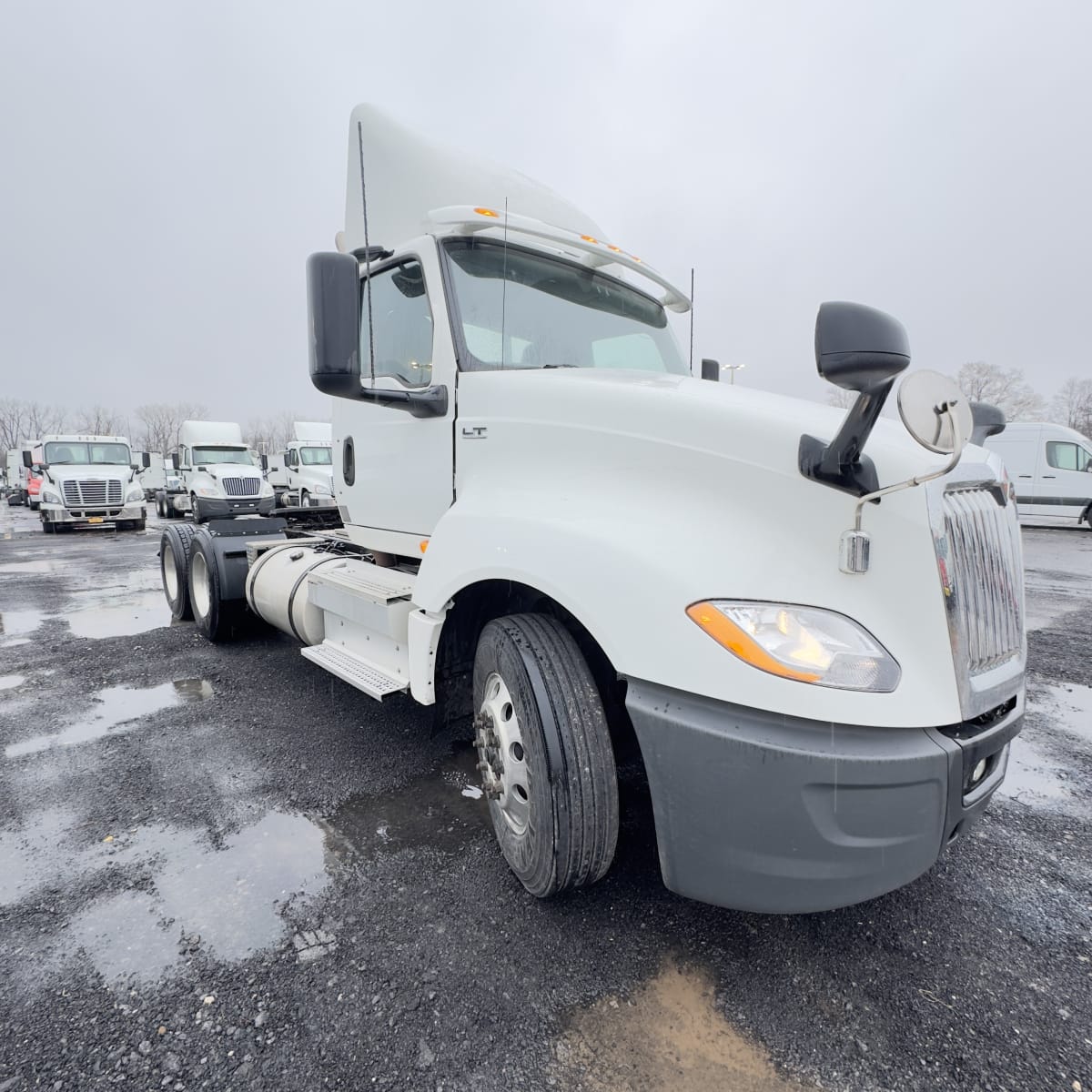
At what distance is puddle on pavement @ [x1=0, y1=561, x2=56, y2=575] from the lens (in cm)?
1041

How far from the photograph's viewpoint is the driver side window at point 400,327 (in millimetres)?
3172

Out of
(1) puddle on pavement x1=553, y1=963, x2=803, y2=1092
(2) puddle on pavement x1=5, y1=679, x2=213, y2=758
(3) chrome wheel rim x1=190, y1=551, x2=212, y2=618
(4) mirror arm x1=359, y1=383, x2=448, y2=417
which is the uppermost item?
(4) mirror arm x1=359, y1=383, x2=448, y2=417

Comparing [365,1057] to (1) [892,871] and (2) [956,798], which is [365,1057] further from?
(2) [956,798]

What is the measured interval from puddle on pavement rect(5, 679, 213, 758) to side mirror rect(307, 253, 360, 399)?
2.94 meters

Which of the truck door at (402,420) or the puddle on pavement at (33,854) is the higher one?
the truck door at (402,420)

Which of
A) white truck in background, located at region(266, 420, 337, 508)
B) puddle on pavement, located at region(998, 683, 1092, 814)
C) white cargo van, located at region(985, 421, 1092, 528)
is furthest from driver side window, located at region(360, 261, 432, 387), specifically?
white cargo van, located at region(985, 421, 1092, 528)

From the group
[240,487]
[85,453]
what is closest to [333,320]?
[240,487]

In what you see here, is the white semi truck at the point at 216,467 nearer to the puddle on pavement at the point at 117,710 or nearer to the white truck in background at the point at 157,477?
the white truck in background at the point at 157,477

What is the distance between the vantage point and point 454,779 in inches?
131

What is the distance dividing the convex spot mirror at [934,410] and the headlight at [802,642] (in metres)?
0.52

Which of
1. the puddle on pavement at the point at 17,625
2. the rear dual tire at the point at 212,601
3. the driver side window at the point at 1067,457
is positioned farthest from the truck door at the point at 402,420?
the driver side window at the point at 1067,457

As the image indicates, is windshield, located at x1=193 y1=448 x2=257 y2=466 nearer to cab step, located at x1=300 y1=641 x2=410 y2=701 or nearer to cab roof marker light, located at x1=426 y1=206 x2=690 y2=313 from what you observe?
cab step, located at x1=300 y1=641 x2=410 y2=701

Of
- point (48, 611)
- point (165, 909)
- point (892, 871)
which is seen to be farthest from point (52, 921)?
point (48, 611)

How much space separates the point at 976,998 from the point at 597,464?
6.78 feet
